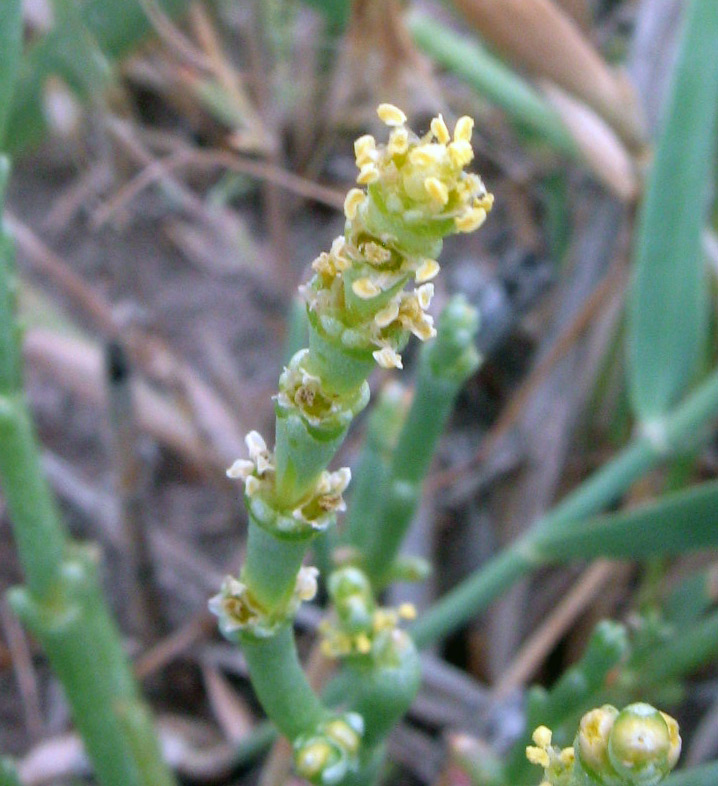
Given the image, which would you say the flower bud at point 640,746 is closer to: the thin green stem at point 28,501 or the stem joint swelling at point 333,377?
the stem joint swelling at point 333,377

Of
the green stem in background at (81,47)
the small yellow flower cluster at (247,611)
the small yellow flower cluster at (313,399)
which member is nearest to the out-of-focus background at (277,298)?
the green stem in background at (81,47)

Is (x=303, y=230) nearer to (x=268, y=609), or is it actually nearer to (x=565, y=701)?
(x=565, y=701)

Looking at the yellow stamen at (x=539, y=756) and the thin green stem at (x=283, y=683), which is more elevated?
the thin green stem at (x=283, y=683)

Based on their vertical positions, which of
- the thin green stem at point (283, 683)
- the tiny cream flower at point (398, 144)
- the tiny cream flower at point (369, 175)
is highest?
the tiny cream flower at point (398, 144)

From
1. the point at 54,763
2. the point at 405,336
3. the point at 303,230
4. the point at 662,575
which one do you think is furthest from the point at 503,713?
the point at 303,230

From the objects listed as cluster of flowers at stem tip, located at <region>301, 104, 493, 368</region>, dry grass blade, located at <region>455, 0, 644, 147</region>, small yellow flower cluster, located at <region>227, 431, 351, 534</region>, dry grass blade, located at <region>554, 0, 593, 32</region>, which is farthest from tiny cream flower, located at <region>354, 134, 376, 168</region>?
dry grass blade, located at <region>554, 0, 593, 32</region>

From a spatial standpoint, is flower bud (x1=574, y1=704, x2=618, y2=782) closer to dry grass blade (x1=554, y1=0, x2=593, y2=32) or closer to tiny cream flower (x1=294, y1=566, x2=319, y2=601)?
tiny cream flower (x1=294, y1=566, x2=319, y2=601)
